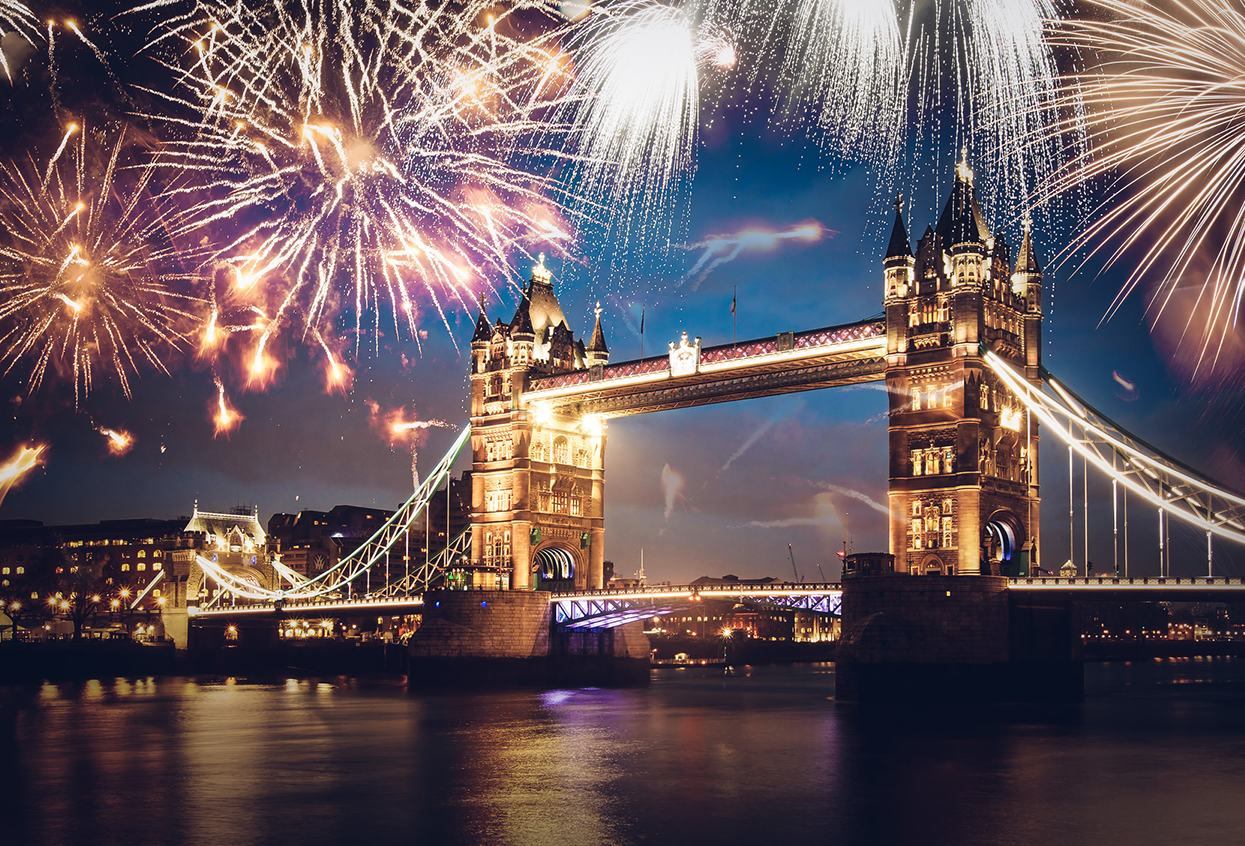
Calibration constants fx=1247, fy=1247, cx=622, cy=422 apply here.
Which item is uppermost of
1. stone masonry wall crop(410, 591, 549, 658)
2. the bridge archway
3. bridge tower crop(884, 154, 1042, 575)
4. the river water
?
bridge tower crop(884, 154, 1042, 575)

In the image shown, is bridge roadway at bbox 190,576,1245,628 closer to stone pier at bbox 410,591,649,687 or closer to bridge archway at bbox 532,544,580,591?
stone pier at bbox 410,591,649,687

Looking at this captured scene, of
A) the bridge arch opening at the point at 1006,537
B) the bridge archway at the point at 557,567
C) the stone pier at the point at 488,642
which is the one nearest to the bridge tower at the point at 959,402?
the bridge arch opening at the point at 1006,537

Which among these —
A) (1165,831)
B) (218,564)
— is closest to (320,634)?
(218,564)

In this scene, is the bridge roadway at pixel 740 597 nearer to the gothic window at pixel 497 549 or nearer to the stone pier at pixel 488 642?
the stone pier at pixel 488 642

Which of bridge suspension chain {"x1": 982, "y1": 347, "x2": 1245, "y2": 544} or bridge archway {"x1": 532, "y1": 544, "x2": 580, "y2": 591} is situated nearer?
bridge suspension chain {"x1": 982, "y1": 347, "x2": 1245, "y2": 544}

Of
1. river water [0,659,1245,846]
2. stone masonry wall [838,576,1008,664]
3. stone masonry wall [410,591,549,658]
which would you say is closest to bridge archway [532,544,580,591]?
stone masonry wall [410,591,549,658]

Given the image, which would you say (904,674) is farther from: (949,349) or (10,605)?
(10,605)
